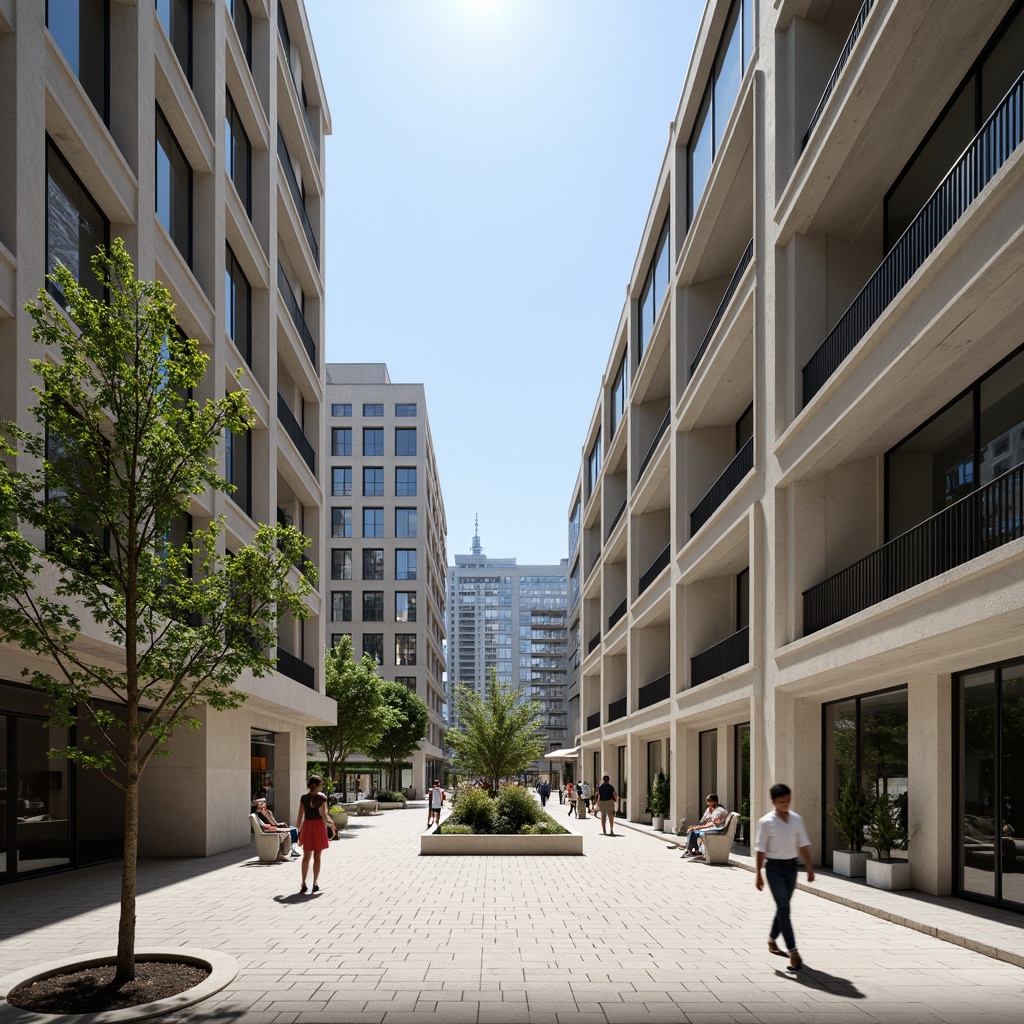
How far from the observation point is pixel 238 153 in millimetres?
24734

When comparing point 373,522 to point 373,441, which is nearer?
point 373,522

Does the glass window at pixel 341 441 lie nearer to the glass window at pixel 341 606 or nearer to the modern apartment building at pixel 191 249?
the glass window at pixel 341 606

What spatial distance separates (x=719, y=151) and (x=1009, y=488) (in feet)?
43.8

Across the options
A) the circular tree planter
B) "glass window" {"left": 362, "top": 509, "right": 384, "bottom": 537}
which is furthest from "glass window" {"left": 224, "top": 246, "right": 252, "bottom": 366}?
"glass window" {"left": 362, "top": 509, "right": 384, "bottom": 537}

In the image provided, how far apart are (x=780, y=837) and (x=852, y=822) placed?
680cm

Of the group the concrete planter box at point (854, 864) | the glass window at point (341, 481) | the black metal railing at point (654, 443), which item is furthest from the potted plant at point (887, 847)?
the glass window at point (341, 481)

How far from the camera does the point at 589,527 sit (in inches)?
2159

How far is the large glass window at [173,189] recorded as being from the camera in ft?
60.8

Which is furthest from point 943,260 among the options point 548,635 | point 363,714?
point 548,635

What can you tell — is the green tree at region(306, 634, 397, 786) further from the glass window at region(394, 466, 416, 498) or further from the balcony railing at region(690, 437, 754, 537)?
the glass window at region(394, 466, 416, 498)

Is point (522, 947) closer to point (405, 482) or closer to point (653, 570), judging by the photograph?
point (653, 570)

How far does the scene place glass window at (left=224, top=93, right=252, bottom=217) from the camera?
23578 mm

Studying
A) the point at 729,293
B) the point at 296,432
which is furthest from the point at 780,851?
the point at 296,432

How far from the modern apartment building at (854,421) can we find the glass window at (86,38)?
37.0ft
